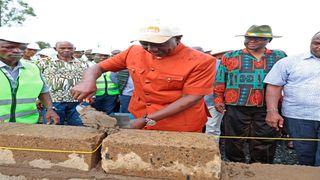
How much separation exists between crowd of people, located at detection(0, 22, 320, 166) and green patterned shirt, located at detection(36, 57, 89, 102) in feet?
0.05

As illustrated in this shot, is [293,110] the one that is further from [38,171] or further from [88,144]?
[38,171]

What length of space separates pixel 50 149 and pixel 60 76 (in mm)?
3432

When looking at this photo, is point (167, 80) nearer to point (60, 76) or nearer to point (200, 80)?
point (200, 80)

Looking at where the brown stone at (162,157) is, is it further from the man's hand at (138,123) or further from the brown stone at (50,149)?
the man's hand at (138,123)

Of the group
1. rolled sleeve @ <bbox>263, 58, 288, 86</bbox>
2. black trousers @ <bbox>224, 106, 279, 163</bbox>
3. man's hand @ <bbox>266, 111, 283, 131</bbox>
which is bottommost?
black trousers @ <bbox>224, 106, 279, 163</bbox>

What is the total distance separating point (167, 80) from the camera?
266 centimetres

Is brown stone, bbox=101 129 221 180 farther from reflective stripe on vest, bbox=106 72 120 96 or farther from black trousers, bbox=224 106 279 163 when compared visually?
reflective stripe on vest, bbox=106 72 120 96

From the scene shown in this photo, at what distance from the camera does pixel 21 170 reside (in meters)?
2.15

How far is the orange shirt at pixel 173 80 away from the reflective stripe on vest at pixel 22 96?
43.5 inches

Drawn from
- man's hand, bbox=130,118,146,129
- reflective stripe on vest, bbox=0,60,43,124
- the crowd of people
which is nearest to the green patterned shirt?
the crowd of people

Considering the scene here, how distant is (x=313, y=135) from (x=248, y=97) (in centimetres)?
95

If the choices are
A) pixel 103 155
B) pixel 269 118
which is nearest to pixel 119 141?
pixel 103 155

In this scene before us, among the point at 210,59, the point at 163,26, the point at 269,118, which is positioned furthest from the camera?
the point at 269,118

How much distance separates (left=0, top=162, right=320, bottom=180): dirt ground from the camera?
2.10m
